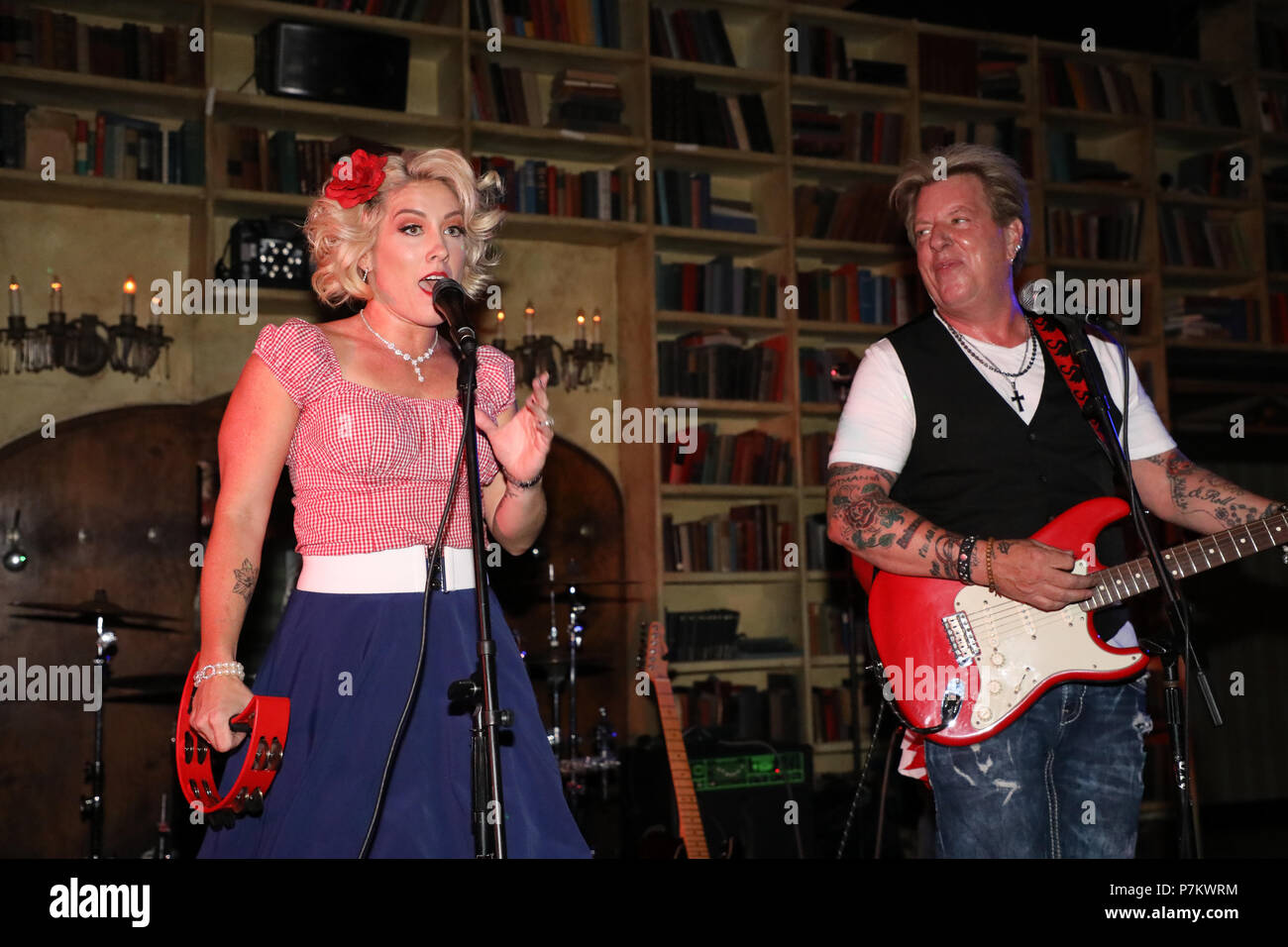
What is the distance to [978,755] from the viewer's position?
2092 mm

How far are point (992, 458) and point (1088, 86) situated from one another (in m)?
4.49

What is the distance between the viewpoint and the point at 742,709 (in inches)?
202

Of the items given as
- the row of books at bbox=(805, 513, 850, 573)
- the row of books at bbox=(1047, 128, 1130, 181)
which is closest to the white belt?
the row of books at bbox=(805, 513, 850, 573)

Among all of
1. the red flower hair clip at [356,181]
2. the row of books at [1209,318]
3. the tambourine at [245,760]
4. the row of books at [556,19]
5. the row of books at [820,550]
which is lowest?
the tambourine at [245,760]

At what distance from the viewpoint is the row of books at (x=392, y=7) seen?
4.79 meters

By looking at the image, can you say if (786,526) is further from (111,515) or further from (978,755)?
(978,755)

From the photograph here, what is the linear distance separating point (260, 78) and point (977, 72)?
3.28 metres

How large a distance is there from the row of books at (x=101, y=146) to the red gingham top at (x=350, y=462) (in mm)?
3027

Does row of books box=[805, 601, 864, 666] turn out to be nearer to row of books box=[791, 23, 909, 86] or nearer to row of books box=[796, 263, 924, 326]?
row of books box=[796, 263, 924, 326]

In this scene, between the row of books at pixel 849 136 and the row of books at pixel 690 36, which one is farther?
the row of books at pixel 849 136

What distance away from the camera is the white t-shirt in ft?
7.40

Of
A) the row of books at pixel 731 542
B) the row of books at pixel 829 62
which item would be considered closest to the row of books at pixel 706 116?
the row of books at pixel 829 62

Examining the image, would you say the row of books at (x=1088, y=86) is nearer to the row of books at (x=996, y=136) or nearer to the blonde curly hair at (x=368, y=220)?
the row of books at (x=996, y=136)

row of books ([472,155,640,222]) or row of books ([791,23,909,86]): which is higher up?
row of books ([791,23,909,86])
